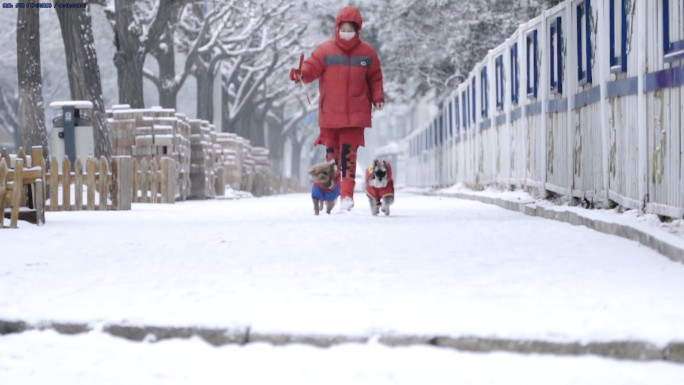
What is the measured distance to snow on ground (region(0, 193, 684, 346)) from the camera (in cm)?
458

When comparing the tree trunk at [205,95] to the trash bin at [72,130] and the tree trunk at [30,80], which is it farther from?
the trash bin at [72,130]

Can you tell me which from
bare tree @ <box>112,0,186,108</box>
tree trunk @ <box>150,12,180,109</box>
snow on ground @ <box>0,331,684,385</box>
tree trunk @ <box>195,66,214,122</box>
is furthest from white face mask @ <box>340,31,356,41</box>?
tree trunk @ <box>195,66,214,122</box>

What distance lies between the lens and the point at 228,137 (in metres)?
33.2

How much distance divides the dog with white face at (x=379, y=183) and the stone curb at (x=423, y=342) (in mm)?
7481

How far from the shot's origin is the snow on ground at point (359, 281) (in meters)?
4.58

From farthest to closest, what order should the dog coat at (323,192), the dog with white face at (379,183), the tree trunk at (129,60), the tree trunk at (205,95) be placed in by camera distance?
the tree trunk at (205,95) → the tree trunk at (129,60) → the dog coat at (323,192) → the dog with white face at (379,183)

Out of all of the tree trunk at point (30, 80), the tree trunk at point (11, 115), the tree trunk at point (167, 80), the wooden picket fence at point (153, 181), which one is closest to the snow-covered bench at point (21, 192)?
the wooden picket fence at point (153, 181)

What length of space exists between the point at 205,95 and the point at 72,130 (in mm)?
18157

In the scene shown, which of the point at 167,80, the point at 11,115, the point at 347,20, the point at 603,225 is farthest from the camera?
the point at 11,115

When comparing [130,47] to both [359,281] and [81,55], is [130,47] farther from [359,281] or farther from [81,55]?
[359,281]

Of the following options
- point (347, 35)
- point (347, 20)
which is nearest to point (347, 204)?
point (347, 35)

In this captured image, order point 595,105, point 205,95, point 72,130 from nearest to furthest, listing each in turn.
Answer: point 595,105
point 72,130
point 205,95

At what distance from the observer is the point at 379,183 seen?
12070 millimetres

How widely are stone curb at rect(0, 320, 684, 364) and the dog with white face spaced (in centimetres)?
748
